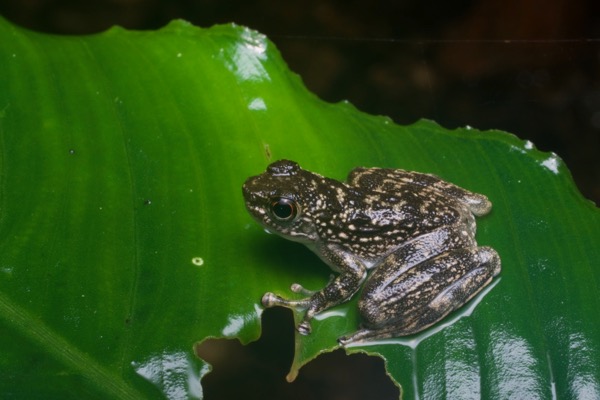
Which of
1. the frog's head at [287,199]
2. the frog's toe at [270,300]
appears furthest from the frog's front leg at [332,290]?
the frog's head at [287,199]

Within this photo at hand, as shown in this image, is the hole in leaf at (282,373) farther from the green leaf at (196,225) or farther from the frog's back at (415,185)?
the frog's back at (415,185)

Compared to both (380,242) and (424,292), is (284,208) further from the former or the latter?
(424,292)

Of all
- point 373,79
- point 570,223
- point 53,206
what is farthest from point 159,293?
point 373,79

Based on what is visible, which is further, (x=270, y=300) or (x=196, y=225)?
(x=196, y=225)

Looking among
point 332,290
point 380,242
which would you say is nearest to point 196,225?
point 332,290

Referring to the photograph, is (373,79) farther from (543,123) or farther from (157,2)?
(157,2)

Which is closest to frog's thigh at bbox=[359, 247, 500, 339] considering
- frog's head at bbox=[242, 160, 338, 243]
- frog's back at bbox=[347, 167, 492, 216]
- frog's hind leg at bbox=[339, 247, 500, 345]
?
frog's hind leg at bbox=[339, 247, 500, 345]
